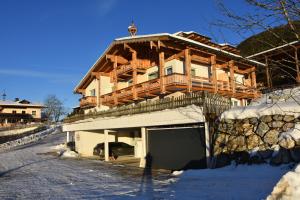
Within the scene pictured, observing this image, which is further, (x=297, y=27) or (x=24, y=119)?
(x=24, y=119)

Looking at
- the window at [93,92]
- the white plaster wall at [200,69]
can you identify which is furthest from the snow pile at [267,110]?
the window at [93,92]

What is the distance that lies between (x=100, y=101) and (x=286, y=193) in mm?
25432

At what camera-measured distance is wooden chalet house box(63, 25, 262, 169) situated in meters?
15.2

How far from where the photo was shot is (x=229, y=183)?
407 inches

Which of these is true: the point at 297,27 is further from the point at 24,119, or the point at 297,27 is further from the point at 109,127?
the point at 24,119

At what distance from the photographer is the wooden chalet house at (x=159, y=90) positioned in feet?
49.9

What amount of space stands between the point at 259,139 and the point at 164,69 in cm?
1239

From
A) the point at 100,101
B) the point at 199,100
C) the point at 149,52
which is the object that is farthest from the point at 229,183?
the point at 100,101

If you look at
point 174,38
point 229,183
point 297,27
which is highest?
point 174,38

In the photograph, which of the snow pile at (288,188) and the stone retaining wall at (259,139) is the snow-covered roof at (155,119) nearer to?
the stone retaining wall at (259,139)

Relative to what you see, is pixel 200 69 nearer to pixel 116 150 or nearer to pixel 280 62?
pixel 116 150

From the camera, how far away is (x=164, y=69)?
76.9 ft

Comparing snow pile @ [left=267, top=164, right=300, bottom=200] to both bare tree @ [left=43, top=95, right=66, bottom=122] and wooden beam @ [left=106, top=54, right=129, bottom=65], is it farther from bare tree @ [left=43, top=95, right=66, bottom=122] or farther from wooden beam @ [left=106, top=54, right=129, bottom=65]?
bare tree @ [left=43, top=95, right=66, bottom=122]

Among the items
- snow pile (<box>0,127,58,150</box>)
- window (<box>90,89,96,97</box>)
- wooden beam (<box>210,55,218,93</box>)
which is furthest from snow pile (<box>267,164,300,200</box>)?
snow pile (<box>0,127,58,150</box>)
